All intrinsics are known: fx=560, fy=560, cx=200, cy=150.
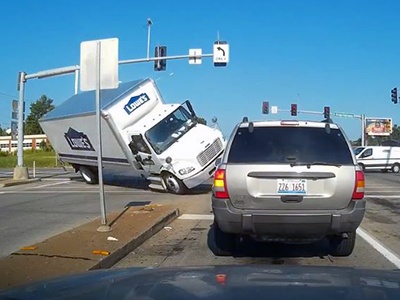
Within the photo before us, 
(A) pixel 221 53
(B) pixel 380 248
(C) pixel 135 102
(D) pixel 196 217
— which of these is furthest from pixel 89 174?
(B) pixel 380 248

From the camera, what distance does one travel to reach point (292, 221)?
22.5ft

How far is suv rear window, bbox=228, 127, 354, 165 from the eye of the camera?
707cm

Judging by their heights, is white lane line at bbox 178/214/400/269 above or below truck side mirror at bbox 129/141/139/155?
below

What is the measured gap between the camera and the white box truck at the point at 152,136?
59.8 ft

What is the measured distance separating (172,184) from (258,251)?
10.5m

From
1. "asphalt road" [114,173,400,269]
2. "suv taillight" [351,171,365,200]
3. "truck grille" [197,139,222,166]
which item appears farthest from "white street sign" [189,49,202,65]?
"suv taillight" [351,171,365,200]

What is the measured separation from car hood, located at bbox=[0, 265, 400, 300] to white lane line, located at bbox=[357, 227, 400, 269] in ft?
12.9

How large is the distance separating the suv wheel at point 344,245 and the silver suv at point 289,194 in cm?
48

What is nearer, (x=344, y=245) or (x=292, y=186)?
(x=292, y=186)

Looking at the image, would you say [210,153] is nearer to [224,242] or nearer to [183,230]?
[183,230]

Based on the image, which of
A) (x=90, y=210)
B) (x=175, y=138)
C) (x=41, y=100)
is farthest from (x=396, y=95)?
(x=41, y=100)

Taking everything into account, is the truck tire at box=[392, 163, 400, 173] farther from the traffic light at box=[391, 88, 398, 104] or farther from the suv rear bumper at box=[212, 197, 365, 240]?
the suv rear bumper at box=[212, 197, 365, 240]

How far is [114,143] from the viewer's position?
19.0 m

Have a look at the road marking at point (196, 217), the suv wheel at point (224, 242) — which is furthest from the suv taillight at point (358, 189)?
the road marking at point (196, 217)
